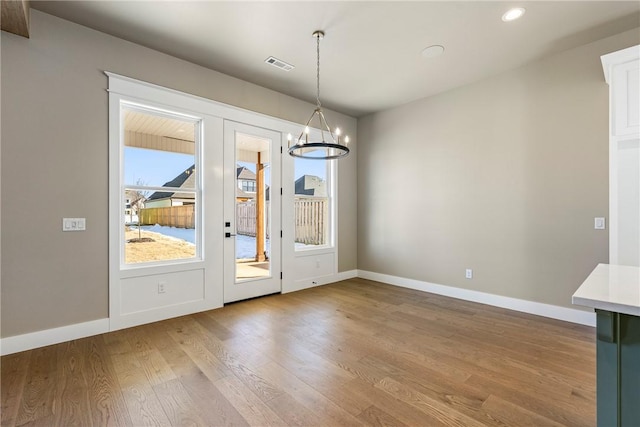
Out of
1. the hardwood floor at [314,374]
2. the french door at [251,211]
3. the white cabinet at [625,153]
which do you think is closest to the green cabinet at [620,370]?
the hardwood floor at [314,374]

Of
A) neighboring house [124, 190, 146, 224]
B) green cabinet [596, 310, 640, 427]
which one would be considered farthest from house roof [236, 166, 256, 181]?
green cabinet [596, 310, 640, 427]

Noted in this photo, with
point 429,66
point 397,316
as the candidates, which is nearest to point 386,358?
point 397,316

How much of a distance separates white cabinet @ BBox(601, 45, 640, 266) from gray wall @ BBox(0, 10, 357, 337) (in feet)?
16.0

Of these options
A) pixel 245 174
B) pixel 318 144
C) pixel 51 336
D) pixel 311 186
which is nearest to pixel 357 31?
pixel 318 144

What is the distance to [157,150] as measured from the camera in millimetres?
3543

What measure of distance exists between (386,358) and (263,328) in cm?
138

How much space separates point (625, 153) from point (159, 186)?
16.2 ft

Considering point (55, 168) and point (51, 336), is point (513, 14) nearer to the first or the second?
point (55, 168)

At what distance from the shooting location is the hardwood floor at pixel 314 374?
1.83m

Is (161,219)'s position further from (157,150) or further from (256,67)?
(256,67)

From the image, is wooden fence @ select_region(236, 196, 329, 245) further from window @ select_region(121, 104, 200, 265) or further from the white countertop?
the white countertop

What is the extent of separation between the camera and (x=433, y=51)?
340cm

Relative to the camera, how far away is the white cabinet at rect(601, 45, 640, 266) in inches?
105

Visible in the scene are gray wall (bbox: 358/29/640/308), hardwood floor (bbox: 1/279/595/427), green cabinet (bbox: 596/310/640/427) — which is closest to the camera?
green cabinet (bbox: 596/310/640/427)
